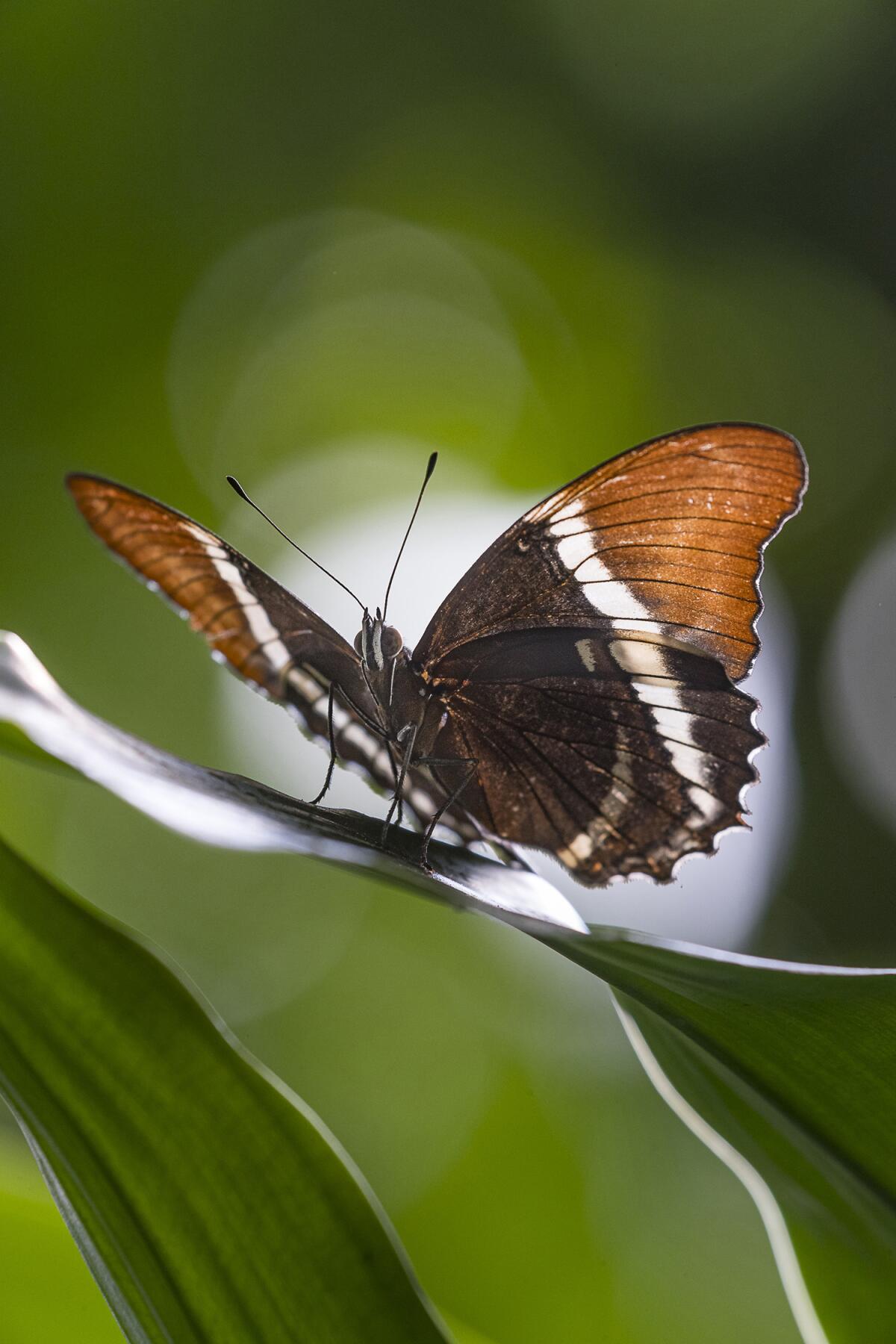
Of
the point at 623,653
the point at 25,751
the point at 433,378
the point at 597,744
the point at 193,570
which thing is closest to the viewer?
the point at 25,751

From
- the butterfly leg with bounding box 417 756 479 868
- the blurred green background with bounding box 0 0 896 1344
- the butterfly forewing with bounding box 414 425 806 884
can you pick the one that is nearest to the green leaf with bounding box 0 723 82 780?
the butterfly leg with bounding box 417 756 479 868

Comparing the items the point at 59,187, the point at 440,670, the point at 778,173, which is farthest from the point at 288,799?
the point at 778,173

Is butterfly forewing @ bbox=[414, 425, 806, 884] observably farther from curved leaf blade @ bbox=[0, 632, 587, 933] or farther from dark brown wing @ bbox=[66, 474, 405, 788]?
curved leaf blade @ bbox=[0, 632, 587, 933]

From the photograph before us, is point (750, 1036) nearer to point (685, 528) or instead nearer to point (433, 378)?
point (685, 528)

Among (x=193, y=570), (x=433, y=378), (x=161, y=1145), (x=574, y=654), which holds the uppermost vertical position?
(x=433, y=378)

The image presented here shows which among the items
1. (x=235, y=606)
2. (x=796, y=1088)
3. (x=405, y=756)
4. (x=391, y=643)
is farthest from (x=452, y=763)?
(x=796, y=1088)

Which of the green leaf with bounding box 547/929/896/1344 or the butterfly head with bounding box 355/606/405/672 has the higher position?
the butterfly head with bounding box 355/606/405/672
